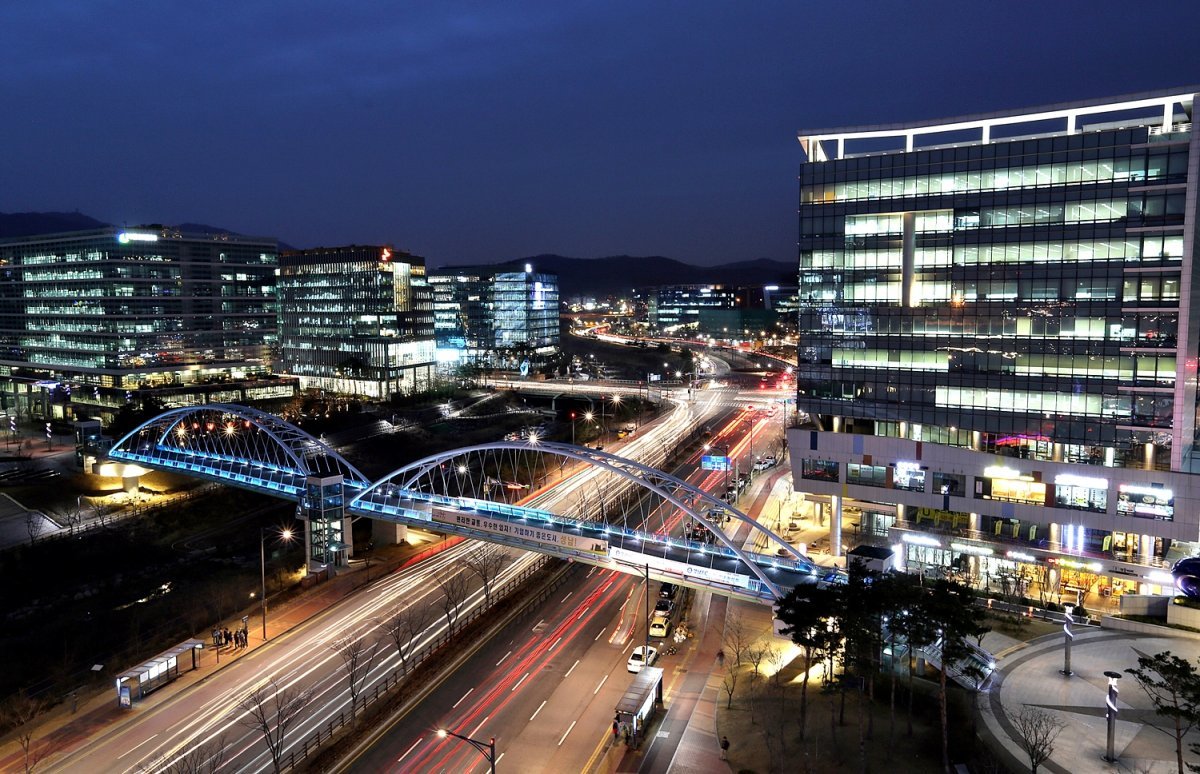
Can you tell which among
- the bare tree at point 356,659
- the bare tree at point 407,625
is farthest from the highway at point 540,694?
the bare tree at point 356,659

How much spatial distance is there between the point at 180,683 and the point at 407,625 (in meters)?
12.6

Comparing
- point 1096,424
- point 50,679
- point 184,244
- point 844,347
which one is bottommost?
point 50,679

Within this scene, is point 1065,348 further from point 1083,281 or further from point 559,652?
point 559,652

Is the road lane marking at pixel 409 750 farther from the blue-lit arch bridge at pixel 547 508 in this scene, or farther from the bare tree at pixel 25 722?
the bare tree at pixel 25 722

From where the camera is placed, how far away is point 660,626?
46719 millimetres

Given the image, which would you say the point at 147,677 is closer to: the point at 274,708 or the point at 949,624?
the point at 274,708

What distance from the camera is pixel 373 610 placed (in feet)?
167

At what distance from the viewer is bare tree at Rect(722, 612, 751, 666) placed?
43050mm

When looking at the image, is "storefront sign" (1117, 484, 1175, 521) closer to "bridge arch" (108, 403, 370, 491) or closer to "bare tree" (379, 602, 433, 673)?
"bare tree" (379, 602, 433, 673)

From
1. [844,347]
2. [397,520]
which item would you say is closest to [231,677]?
[397,520]

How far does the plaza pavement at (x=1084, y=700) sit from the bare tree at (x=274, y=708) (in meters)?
31.5

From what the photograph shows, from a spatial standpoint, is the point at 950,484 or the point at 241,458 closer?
the point at 950,484

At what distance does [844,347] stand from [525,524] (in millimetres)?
31319

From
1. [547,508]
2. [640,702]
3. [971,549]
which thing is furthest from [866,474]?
[640,702]
